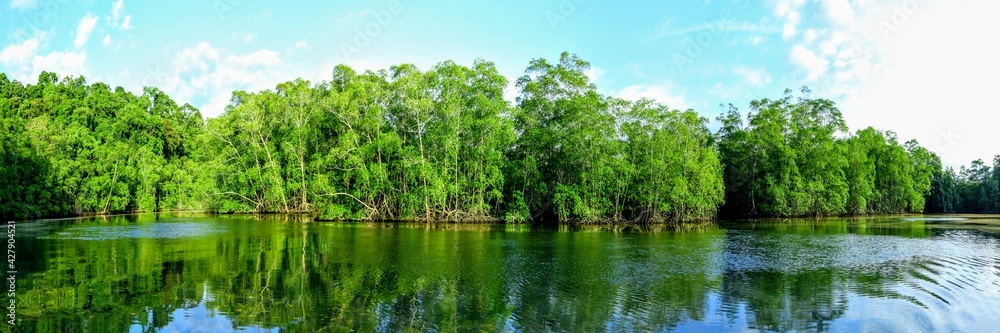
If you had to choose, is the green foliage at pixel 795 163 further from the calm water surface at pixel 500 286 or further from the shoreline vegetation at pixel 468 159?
the calm water surface at pixel 500 286

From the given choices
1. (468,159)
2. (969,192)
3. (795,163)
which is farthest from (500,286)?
(969,192)

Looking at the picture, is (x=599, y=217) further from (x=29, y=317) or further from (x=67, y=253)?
(x=29, y=317)

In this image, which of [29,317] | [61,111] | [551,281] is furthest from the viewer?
[61,111]

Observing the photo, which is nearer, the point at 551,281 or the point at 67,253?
the point at 551,281

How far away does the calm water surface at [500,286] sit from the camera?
1095cm

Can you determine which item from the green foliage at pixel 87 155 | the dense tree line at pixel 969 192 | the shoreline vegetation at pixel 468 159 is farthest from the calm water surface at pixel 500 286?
the dense tree line at pixel 969 192

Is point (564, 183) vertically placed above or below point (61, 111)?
below

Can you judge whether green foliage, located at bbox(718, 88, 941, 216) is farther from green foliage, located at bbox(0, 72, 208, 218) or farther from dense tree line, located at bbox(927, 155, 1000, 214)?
green foliage, located at bbox(0, 72, 208, 218)

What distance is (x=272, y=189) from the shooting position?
5169 centimetres

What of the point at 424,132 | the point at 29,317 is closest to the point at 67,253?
the point at 29,317

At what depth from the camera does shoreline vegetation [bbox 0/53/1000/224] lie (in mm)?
41000

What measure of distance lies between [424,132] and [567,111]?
11580 millimetres

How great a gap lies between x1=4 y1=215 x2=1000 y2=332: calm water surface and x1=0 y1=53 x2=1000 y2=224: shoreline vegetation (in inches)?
636

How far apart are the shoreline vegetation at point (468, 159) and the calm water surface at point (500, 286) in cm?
1616
